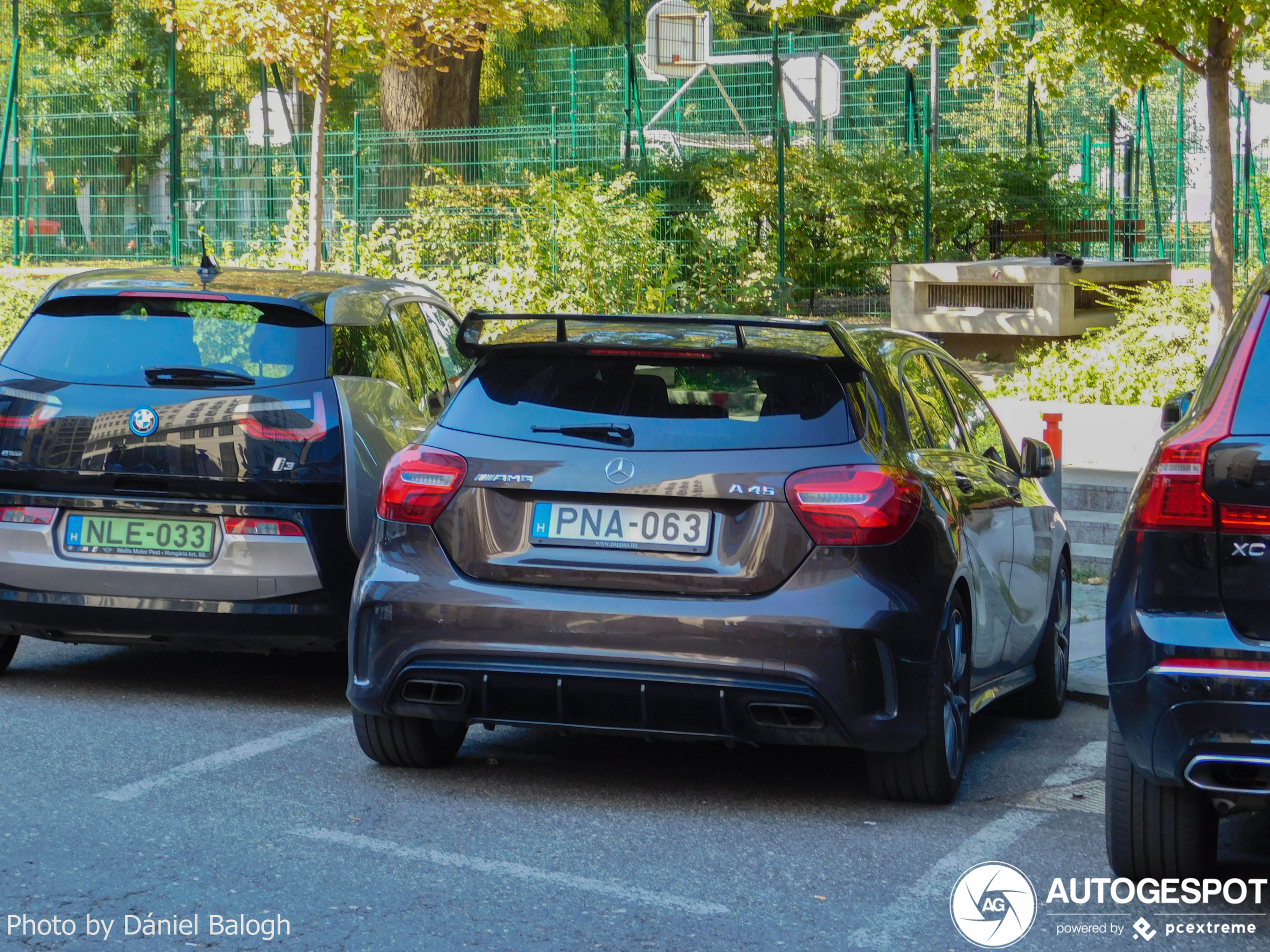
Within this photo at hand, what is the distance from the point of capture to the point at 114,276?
21.9 feet

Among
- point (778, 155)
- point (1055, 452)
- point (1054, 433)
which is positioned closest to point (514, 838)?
point (1054, 433)

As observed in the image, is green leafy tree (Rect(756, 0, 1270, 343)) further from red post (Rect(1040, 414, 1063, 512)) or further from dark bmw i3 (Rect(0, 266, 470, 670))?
dark bmw i3 (Rect(0, 266, 470, 670))

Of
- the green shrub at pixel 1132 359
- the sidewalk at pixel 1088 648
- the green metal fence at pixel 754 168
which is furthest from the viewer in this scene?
the green metal fence at pixel 754 168

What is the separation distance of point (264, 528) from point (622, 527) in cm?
185

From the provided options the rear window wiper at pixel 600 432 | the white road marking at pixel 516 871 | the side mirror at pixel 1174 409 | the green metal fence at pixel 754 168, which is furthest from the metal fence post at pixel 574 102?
the white road marking at pixel 516 871

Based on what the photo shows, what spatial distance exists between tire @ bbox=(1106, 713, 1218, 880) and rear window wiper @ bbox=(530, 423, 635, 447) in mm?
1624

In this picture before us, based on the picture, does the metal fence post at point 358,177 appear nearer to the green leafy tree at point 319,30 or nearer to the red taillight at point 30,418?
the green leafy tree at point 319,30

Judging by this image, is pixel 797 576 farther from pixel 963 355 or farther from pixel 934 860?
pixel 963 355

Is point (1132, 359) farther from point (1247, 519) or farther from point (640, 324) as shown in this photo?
point (1247, 519)

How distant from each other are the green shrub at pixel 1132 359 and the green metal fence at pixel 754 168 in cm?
325

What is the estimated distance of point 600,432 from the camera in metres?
4.98

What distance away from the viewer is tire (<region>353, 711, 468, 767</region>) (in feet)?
17.4

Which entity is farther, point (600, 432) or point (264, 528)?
point (264, 528)

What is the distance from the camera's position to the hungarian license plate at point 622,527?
479 centimetres
